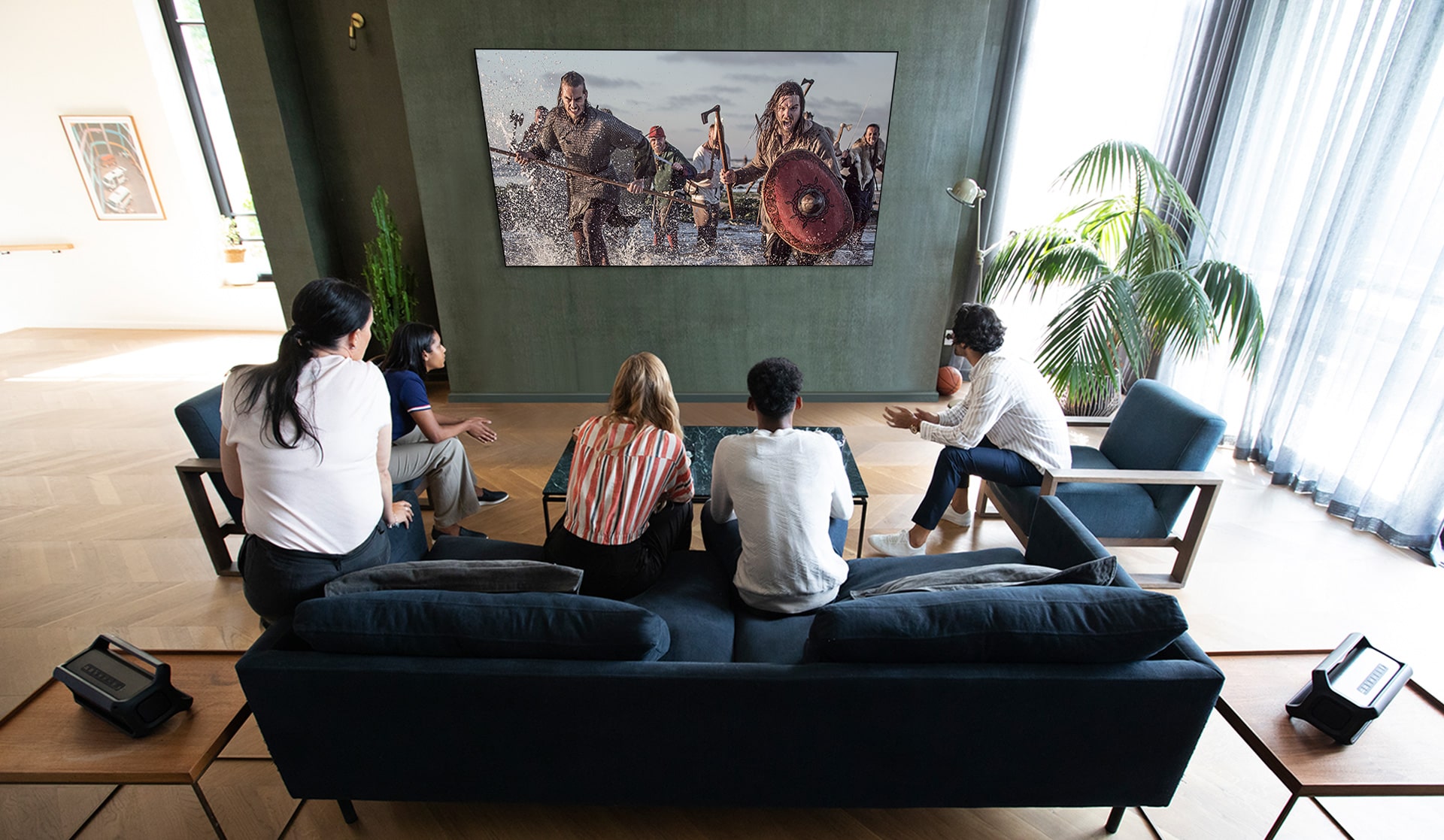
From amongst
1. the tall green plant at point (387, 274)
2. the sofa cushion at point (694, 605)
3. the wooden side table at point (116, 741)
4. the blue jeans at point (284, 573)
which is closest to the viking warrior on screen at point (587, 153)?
the tall green plant at point (387, 274)

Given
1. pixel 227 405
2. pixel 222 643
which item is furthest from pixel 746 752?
pixel 222 643

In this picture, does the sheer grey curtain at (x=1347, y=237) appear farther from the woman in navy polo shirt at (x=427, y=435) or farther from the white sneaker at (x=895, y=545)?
the woman in navy polo shirt at (x=427, y=435)

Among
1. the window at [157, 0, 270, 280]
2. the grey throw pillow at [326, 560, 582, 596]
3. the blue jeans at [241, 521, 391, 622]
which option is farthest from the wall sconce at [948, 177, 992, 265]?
the window at [157, 0, 270, 280]

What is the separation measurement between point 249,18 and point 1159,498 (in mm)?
5400

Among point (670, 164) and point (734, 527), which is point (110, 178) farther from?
point (734, 527)

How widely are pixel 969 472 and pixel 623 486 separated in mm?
1612

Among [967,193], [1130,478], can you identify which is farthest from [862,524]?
[967,193]

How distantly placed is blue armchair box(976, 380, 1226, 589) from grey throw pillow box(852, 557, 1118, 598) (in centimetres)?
78

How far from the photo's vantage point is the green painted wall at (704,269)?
369 centimetres

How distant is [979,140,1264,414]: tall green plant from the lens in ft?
10.0

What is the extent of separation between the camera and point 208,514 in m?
2.67

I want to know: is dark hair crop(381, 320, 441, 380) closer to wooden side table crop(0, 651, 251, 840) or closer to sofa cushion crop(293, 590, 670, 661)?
wooden side table crop(0, 651, 251, 840)

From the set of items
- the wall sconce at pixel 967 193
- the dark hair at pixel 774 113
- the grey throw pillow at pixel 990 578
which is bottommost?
the grey throw pillow at pixel 990 578

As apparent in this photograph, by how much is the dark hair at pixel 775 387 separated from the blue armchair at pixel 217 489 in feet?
4.41
